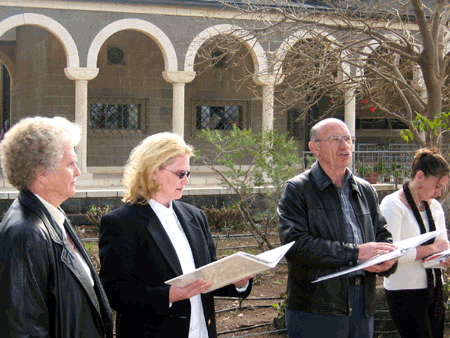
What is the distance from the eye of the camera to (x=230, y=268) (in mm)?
2947

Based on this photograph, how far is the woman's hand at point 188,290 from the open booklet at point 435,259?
173 centimetres

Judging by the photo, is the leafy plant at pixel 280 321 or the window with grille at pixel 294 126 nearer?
the leafy plant at pixel 280 321

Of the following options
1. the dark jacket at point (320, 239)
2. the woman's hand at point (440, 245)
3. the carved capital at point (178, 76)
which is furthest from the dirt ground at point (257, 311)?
the carved capital at point (178, 76)

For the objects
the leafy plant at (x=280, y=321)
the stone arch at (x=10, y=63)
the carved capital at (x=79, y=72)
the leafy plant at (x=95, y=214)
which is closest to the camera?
the leafy plant at (x=280, y=321)

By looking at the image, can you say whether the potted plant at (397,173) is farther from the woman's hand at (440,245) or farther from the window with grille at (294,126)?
the woman's hand at (440,245)

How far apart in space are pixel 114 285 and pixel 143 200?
18.0 inches

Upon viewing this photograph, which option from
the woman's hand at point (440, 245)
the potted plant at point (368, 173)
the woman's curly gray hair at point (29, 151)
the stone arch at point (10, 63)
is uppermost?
the stone arch at point (10, 63)

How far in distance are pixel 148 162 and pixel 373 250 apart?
1.32 m

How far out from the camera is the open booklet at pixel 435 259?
13.4 feet

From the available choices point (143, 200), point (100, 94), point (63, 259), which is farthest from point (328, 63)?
point (100, 94)

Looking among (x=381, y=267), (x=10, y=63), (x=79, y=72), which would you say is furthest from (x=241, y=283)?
(x=10, y=63)

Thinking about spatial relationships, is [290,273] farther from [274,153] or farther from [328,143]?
[274,153]

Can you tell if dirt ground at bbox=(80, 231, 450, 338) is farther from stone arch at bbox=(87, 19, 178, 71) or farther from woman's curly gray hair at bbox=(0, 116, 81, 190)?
stone arch at bbox=(87, 19, 178, 71)

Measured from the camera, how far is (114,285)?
127 inches
